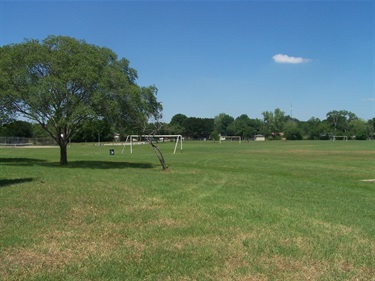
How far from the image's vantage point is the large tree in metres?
21.0

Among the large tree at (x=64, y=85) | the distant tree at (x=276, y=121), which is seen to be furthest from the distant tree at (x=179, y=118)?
the large tree at (x=64, y=85)

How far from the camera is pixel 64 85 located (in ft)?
69.6

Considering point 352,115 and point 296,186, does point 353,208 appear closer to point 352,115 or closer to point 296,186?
point 296,186

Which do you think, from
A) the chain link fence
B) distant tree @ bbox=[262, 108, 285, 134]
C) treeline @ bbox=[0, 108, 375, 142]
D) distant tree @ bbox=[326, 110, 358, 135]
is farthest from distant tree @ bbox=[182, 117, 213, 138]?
the chain link fence

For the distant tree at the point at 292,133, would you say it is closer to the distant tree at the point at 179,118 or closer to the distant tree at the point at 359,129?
the distant tree at the point at 359,129

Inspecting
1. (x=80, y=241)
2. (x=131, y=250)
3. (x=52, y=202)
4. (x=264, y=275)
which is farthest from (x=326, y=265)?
(x=52, y=202)

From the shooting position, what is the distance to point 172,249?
6270 millimetres

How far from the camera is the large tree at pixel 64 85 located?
20969mm

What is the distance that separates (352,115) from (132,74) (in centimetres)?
17679

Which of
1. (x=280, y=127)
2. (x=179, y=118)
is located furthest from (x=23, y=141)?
(x=280, y=127)

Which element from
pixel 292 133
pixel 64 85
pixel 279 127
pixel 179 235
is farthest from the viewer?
pixel 279 127

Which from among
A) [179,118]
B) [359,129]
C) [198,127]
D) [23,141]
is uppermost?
[179,118]

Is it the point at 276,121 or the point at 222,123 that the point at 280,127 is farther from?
the point at 222,123

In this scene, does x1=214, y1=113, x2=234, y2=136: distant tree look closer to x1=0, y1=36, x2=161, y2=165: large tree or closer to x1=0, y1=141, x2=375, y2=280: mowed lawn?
x1=0, y1=36, x2=161, y2=165: large tree
